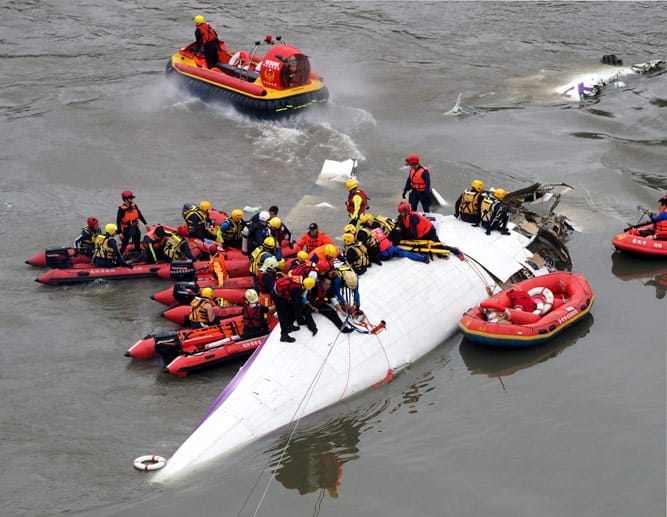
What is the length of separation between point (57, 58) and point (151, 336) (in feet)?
57.9

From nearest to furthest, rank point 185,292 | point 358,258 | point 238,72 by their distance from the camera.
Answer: point 358,258 → point 185,292 → point 238,72

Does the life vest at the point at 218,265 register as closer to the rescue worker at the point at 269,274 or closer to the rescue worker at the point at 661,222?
the rescue worker at the point at 269,274

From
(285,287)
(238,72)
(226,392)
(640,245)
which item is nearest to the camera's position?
(226,392)

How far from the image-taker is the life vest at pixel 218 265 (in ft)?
43.2

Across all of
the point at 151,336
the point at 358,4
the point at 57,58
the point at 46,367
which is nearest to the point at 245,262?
the point at 151,336

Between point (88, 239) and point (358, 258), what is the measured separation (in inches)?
205

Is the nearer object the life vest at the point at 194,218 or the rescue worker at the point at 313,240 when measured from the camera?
the rescue worker at the point at 313,240

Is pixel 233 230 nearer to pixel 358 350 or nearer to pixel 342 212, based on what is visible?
pixel 342 212

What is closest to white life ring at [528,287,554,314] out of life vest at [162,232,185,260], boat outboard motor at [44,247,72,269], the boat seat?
life vest at [162,232,185,260]

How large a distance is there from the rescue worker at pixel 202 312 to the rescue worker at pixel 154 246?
2493mm

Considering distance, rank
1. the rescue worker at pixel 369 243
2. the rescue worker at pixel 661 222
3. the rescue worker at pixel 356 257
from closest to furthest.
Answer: the rescue worker at pixel 356 257 → the rescue worker at pixel 369 243 → the rescue worker at pixel 661 222

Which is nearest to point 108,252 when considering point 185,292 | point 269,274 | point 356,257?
point 185,292

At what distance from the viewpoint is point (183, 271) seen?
44.1 ft

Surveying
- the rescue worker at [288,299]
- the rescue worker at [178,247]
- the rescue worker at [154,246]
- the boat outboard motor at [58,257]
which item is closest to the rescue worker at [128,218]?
the rescue worker at [154,246]
